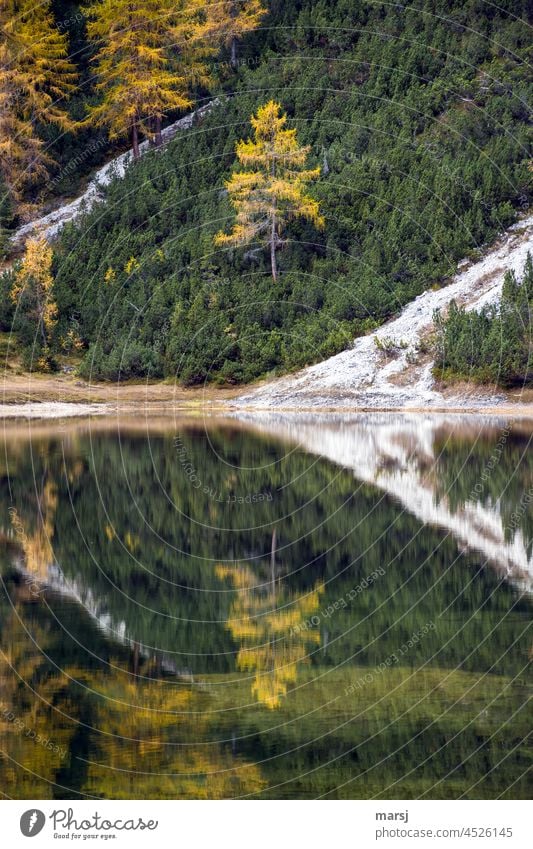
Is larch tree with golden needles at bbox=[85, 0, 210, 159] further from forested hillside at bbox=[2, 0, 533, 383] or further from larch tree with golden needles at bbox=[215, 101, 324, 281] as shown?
larch tree with golden needles at bbox=[215, 101, 324, 281]

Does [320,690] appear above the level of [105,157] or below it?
below

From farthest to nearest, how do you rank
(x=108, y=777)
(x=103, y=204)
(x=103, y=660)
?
(x=103, y=204) < (x=103, y=660) < (x=108, y=777)

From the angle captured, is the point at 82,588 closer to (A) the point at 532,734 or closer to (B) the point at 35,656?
(B) the point at 35,656

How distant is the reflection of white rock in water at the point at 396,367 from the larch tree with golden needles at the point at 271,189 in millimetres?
7899

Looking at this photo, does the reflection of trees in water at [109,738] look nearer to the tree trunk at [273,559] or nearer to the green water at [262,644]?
the green water at [262,644]

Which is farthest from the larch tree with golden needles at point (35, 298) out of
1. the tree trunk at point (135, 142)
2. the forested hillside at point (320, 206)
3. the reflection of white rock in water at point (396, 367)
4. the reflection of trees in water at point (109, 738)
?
the reflection of trees in water at point (109, 738)

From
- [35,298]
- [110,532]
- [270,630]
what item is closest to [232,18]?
[35,298]

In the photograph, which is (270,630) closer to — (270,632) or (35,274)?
(270,632)

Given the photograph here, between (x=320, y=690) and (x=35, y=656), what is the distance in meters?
3.41

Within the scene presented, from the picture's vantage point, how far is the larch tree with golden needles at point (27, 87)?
69562 millimetres

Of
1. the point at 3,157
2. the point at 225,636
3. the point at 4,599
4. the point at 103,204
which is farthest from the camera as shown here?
the point at 3,157

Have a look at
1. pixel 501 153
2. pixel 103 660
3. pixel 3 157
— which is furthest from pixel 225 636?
pixel 3 157

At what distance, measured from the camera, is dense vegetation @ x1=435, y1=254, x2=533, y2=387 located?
46.7m

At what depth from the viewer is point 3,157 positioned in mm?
69625
